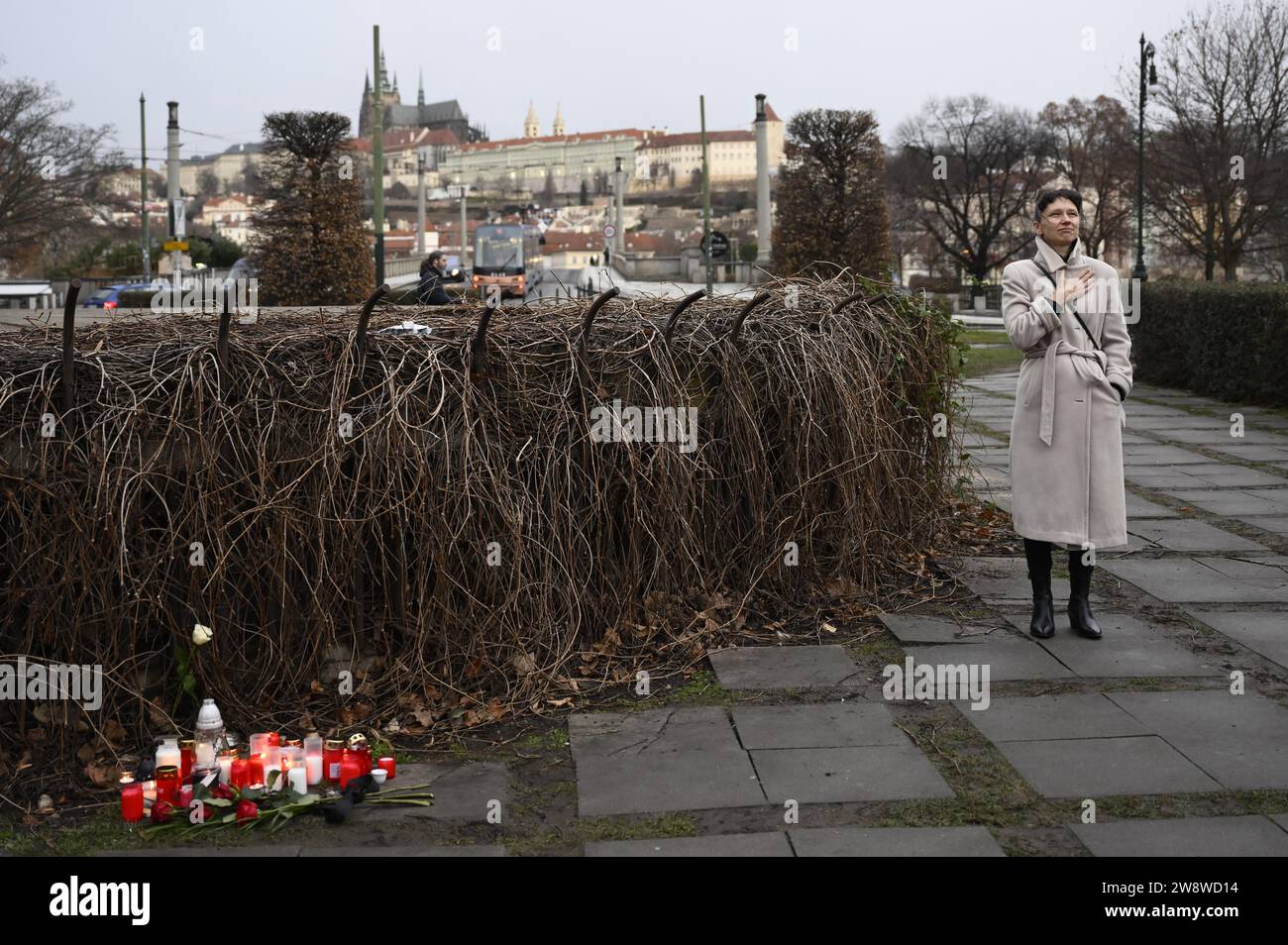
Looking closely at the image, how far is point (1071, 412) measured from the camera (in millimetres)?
5008

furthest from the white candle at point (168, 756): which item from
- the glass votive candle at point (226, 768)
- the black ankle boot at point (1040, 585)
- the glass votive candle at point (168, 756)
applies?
the black ankle boot at point (1040, 585)

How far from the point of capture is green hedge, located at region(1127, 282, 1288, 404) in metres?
12.7

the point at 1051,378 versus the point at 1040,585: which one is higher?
the point at 1051,378

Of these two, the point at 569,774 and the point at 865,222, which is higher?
the point at 865,222

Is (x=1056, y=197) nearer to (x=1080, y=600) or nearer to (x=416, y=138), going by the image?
(x=1080, y=600)

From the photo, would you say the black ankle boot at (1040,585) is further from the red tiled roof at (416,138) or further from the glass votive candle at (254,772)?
the red tiled roof at (416,138)

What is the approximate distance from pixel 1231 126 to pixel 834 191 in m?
10.1

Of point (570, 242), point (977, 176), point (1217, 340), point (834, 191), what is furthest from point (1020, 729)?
point (570, 242)

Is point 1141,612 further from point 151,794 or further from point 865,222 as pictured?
point 865,222

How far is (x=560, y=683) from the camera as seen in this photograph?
4.52 m

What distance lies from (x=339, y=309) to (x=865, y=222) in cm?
2100

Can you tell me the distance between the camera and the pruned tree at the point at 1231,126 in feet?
A: 92.4

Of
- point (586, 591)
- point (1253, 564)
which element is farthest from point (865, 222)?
point (586, 591)

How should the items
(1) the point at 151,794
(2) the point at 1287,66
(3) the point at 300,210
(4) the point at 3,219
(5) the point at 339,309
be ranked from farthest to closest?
(4) the point at 3,219 < (2) the point at 1287,66 < (3) the point at 300,210 < (5) the point at 339,309 < (1) the point at 151,794
